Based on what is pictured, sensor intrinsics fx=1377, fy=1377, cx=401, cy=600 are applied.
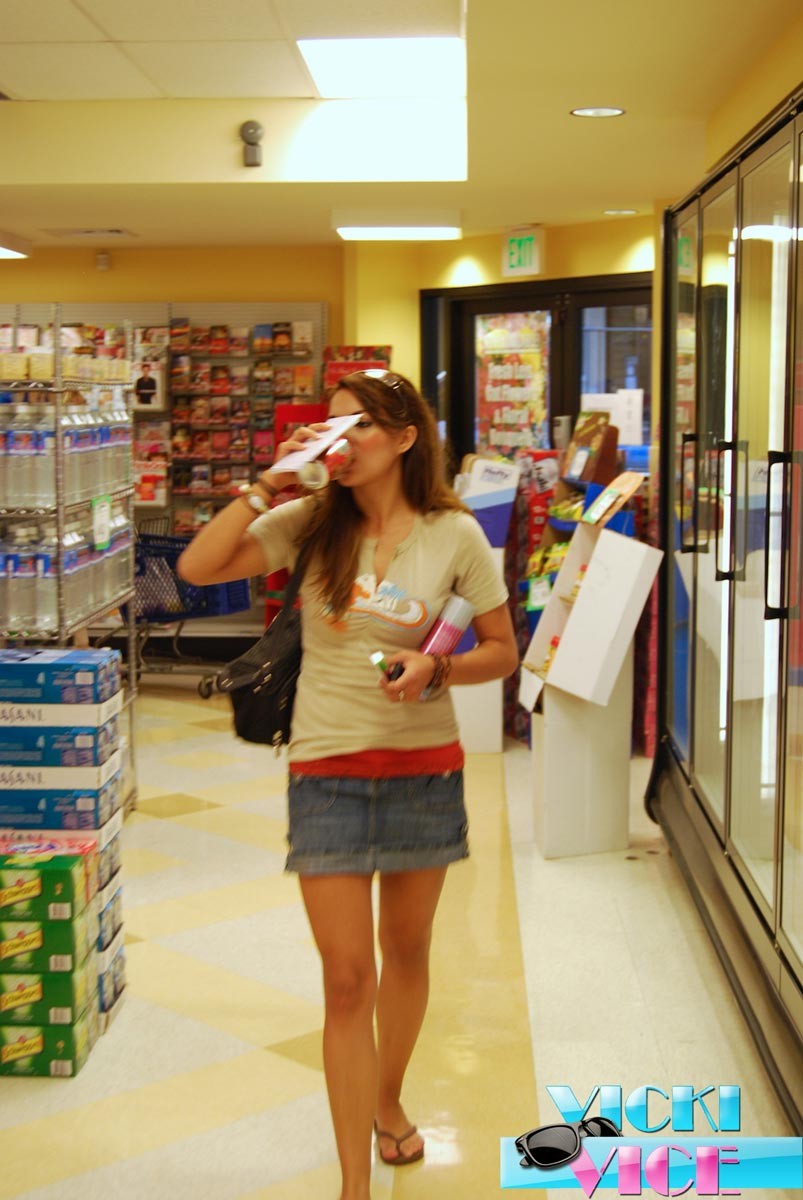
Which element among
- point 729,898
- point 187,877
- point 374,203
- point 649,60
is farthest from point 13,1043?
point 374,203

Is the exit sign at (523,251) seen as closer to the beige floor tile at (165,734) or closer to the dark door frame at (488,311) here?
the dark door frame at (488,311)

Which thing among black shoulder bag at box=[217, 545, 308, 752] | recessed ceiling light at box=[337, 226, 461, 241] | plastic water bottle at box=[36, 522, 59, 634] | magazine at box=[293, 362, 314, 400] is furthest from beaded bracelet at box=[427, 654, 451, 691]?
magazine at box=[293, 362, 314, 400]

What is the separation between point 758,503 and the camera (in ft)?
12.7

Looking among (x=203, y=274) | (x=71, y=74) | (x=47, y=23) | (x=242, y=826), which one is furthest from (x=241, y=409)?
(x=242, y=826)

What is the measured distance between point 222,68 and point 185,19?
0.84 metres

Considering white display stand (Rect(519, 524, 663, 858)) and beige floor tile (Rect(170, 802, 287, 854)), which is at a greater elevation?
white display stand (Rect(519, 524, 663, 858))

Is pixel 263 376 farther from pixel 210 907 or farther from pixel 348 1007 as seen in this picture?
pixel 348 1007

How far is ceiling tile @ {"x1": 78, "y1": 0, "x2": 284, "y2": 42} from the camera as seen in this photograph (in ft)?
17.7

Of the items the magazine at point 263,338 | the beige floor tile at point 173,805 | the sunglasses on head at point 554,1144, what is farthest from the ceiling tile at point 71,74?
the sunglasses on head at point 554,1144

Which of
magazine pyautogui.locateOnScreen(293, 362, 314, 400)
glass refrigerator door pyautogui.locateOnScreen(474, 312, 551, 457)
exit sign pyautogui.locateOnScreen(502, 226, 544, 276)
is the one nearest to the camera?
exit sign pyautogui.locateOnScreen(502, 226, 544, 276)

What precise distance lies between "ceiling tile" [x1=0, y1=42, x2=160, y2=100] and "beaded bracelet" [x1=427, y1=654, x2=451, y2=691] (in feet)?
14.5

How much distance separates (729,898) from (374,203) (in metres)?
4.96

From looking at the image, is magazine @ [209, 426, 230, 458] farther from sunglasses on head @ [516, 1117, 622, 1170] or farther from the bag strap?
sunglasses on head @ [516, 1117, 622, 1170]

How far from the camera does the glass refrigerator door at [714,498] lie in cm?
428
